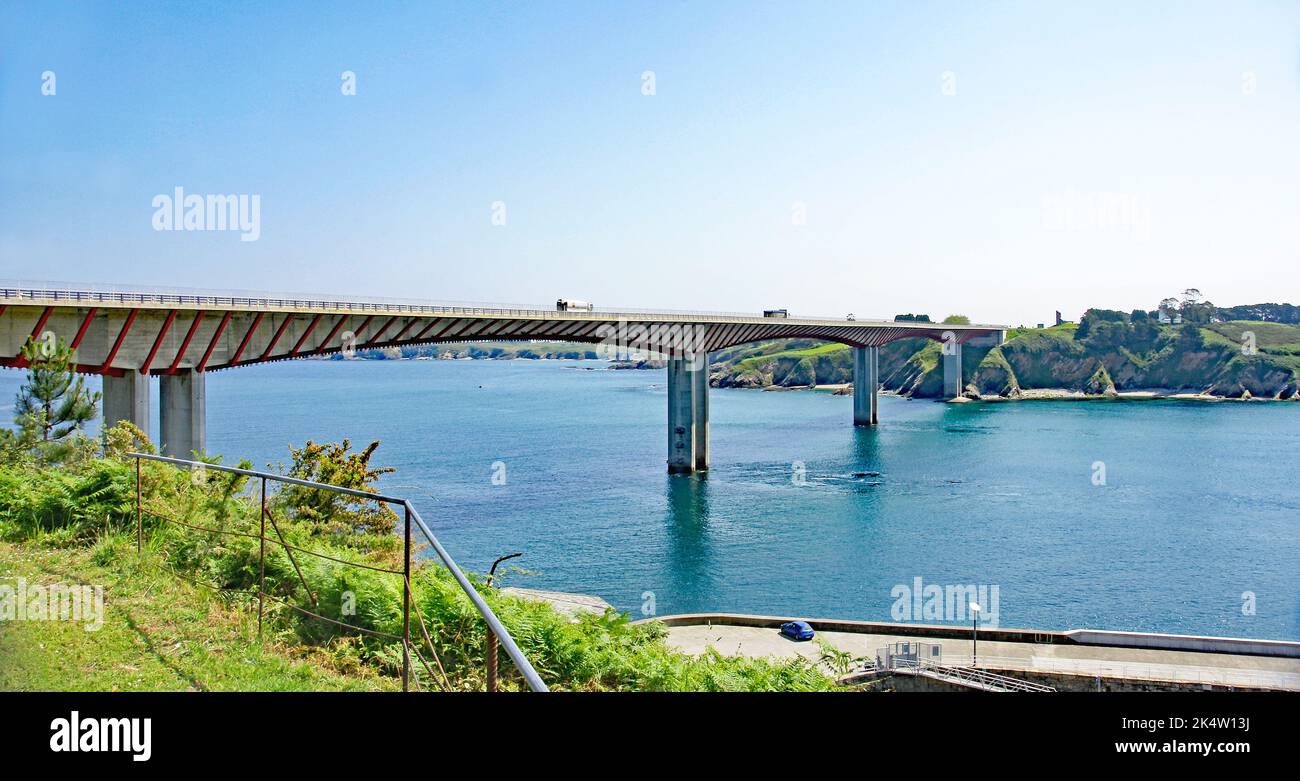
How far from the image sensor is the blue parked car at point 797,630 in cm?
3008

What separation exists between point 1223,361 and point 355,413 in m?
155

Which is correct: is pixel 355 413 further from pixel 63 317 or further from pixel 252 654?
pixel 252 654

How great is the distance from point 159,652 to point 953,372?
546 feet

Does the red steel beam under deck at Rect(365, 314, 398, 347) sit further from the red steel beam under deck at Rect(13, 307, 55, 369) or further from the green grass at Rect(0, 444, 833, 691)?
the green grass at Rect(0, 444, 833, 691)

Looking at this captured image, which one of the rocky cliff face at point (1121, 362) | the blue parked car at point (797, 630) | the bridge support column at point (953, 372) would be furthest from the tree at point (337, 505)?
the rocky cliff face at point (1121, 362)

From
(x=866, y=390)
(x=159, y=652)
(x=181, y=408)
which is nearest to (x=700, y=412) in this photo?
(x=181, y=408)

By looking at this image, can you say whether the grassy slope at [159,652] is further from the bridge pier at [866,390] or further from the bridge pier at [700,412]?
the bridge pier at [866,390]

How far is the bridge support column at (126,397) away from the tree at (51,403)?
26.4 feet

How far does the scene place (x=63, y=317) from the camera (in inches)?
1331

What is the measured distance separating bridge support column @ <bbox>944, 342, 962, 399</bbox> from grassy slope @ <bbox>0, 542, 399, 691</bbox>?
6382 inches

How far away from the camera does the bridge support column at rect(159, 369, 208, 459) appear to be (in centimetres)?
3953

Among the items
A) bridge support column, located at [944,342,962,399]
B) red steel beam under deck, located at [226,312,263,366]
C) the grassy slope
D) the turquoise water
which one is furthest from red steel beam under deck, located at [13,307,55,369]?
bridge support column, located at [944,342,962,399]
